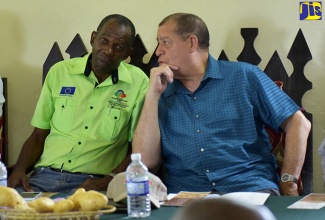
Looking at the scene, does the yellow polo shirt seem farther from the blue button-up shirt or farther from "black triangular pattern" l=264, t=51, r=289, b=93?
"black triangular pattern" l=264, t=51, r=289, b=93

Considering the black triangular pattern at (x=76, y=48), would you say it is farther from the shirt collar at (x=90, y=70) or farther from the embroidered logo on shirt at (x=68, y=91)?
the embroidered logo on shirt at (x=68, y=91)

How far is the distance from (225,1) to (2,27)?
4.38 ft

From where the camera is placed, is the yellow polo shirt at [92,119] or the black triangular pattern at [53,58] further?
the black triangular pattern at [53,58]

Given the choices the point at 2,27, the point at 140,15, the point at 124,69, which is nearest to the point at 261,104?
the point at 124,69

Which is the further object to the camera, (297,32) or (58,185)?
(297,32)

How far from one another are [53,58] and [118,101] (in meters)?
0.60

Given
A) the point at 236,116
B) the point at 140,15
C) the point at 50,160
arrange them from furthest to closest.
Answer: the point at 140,15 < the point at 50,160 < the point at 236,116

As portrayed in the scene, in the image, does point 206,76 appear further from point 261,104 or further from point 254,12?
point 254,12

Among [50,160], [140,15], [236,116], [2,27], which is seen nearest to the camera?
[236,116]

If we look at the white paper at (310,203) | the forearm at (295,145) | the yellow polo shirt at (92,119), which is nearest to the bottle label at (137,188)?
Answer: the white paper at (310,203)

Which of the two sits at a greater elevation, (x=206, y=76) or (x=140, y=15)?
(x=140, y=15)

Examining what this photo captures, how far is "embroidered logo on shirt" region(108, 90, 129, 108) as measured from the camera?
3004 millimetres

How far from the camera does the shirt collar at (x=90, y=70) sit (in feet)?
9.93

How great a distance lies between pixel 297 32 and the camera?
10.1ft
